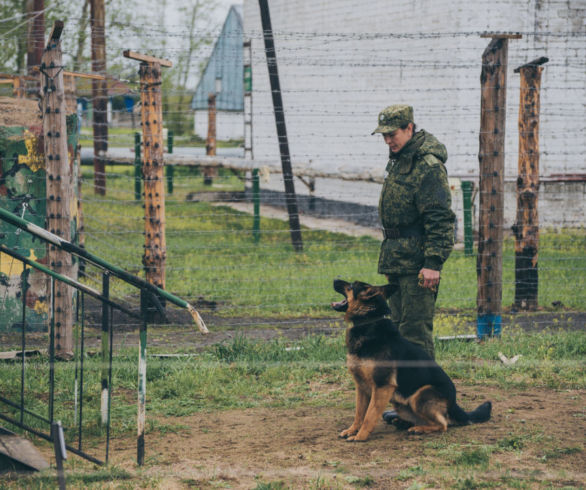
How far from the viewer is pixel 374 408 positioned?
525cm

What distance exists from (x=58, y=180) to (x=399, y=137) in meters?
3.35

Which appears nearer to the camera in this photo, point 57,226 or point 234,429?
point 234,429

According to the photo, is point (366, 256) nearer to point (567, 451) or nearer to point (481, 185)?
point (481, 185)

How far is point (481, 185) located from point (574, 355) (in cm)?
188

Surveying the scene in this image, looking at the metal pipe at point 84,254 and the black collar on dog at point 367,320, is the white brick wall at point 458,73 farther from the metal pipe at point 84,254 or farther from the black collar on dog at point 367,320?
the metal pipe at point 84,254

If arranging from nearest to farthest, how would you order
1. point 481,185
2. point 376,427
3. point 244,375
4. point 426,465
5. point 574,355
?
point 426,465
point 376,427
point 244,375
point 574,355
point 481,185

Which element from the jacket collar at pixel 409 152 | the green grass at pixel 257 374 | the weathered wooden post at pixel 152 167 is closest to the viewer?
the jacket collar at pixel 409 152

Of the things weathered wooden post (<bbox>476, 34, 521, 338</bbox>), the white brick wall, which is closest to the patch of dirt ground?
weathered wooden post (<bbox>476, 34, 521, 338</bbox>)

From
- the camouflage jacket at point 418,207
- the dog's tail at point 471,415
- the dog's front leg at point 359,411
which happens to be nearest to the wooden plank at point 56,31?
the camouflage jacket at point 418,207

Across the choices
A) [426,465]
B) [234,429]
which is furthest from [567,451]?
[234,429]

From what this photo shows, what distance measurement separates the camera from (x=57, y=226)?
736 centimetres

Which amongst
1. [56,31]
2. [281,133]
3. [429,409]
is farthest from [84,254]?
[281,133]

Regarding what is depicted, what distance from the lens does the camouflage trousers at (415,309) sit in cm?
570

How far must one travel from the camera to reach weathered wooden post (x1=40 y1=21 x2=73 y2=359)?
23.7 ft
